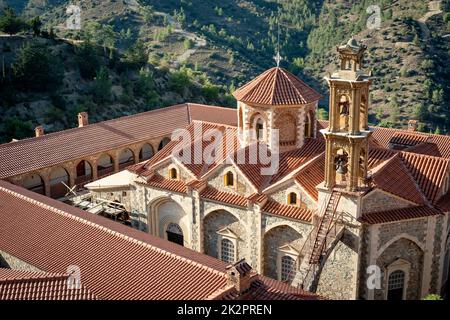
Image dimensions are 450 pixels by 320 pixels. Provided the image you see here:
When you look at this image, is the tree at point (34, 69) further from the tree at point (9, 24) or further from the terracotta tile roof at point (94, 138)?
the terracotta tile roof at point (94, 138)

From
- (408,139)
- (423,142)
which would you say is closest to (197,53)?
(408,139)

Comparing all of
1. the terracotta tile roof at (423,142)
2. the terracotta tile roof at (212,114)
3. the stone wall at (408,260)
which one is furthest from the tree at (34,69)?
the stone wall at (408,260)

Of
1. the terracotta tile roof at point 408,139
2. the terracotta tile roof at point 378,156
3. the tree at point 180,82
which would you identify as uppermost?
the terracotta tile roof at point 378,156

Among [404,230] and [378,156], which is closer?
[404,230]

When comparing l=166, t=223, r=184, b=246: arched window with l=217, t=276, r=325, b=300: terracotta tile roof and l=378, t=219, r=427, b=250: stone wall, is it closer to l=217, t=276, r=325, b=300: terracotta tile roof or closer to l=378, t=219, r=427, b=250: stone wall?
l=217, t=276, r=325, b=300: terracotta tile roof

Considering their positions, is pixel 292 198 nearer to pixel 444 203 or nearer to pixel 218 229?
pixel 218 229

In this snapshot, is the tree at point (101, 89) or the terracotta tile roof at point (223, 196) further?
the tree at point (101, 89)

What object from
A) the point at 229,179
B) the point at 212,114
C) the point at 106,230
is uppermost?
the point at 229,179
